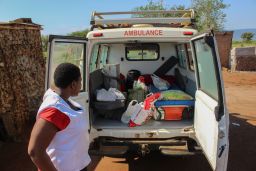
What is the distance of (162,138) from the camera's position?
500 cm

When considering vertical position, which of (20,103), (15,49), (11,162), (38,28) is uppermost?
(38,28)

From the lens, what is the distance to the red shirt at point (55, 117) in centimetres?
228

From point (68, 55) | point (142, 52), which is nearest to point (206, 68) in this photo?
point (68, 55)

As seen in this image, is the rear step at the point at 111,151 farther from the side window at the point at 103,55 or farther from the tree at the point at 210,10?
the tree at the point at 210,10

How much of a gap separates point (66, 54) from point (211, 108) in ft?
7.25

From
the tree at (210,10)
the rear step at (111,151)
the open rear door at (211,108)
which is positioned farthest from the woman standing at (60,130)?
the tree at (210,10)

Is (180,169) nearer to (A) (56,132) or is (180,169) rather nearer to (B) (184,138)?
(B) (184,138)

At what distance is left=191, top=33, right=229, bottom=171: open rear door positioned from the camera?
12.0ft

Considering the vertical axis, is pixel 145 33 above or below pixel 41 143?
above

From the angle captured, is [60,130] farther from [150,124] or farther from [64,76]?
[150,124]

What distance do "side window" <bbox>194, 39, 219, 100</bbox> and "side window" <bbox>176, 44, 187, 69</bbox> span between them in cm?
174

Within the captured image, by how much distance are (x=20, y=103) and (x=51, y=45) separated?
370cm

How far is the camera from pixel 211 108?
3902 mm

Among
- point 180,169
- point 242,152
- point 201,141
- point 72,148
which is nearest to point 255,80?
point 242,152
